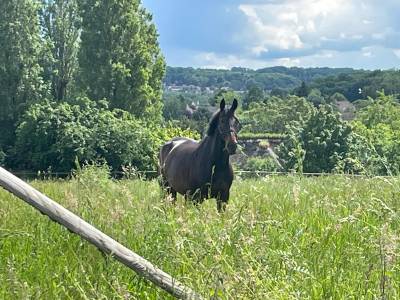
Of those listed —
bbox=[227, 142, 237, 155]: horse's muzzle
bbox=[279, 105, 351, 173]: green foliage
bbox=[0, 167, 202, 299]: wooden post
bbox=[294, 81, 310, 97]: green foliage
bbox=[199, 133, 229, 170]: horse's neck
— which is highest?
bbox=[0, 167, 202, 299]: wooden post

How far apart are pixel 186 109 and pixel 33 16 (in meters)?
97.3

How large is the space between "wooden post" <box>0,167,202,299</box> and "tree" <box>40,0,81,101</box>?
48345mm

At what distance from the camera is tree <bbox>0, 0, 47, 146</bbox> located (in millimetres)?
41875

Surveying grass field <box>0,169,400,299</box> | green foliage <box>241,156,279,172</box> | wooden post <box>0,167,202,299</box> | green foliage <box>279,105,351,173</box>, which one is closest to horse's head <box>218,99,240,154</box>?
grass field <box>0,169,400,299</box>

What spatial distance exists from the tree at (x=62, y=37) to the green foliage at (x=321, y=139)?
63.0 feet

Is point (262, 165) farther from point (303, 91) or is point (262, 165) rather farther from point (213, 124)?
point (303, 91)

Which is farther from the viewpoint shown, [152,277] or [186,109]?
[186,109]

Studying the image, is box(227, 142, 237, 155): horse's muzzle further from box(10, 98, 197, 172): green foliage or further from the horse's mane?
box(10, 98, 197, 172): green foliage

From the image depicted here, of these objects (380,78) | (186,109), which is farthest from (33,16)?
(380,78)

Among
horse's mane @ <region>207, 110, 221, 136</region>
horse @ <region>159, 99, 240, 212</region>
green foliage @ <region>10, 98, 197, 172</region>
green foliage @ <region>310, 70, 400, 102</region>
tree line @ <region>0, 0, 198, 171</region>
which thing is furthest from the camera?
green foliage @ <region>310, 70, 400, 102</region>

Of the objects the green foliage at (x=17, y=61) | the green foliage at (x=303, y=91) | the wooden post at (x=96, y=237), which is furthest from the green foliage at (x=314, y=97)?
the wooden post at (x=96, y=237)

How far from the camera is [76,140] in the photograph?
31844 mm

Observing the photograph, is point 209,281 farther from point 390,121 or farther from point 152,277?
point 390,121

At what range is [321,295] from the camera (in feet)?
10.0
